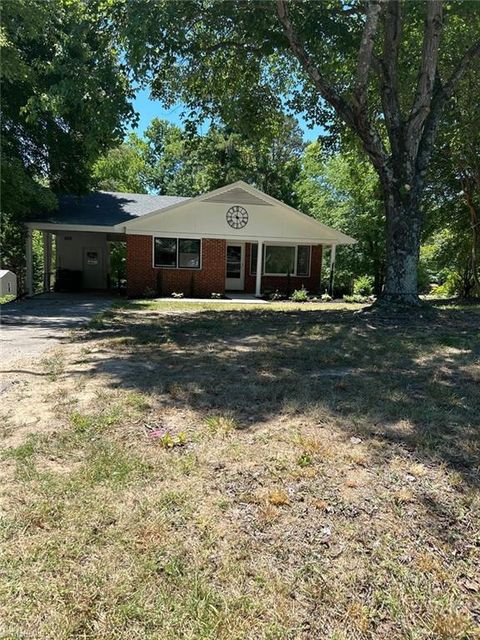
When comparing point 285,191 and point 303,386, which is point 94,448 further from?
point 285,191

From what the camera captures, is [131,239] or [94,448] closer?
[94,448]

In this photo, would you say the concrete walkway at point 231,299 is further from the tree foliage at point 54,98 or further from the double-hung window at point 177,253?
the tree foliage at point 54,98

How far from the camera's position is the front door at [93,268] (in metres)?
20.2

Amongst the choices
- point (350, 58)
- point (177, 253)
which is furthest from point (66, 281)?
point (350, 58)

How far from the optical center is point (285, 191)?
106ft

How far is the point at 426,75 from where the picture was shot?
8875mm

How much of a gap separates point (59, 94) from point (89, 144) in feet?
3.18

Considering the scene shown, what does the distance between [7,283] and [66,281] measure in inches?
93.2

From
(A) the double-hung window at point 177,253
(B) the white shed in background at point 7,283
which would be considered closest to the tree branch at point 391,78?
(A) the double-hung window at point 177,253

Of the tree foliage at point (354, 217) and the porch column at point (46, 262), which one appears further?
the tree foliage at point (354, 217)

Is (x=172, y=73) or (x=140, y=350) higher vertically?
(x=172, y=73)

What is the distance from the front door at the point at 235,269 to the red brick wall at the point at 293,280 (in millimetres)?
211

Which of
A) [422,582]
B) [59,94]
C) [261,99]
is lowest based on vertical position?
[422,582]

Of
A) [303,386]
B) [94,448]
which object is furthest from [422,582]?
[303,386]
